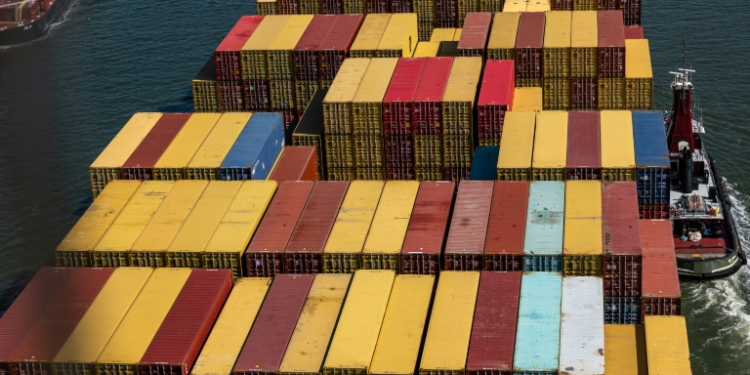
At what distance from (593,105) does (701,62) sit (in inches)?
1440

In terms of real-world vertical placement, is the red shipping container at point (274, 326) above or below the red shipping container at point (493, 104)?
below

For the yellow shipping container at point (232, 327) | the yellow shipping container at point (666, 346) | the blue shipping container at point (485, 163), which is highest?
the blue shipping container at point (485, 163)

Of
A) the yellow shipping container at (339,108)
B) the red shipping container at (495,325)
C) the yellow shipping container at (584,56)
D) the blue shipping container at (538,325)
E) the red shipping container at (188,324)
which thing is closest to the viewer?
the blue shipping container at (538,325)

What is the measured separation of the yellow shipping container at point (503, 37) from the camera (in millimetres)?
92188

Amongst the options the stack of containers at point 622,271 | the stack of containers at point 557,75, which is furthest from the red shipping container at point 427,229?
the stack of containers at point 557,75

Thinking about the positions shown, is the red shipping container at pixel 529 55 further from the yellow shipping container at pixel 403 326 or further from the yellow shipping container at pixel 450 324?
the yellow shipping container at pixel 403 326

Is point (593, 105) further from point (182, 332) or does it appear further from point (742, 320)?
point (182, 332)

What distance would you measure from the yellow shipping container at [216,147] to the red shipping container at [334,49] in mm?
10938

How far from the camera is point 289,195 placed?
74000 mm

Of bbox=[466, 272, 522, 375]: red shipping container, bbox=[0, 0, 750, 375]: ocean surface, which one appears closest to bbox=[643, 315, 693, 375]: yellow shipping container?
bbox=[466, 272, 522, 375]: red shipping container

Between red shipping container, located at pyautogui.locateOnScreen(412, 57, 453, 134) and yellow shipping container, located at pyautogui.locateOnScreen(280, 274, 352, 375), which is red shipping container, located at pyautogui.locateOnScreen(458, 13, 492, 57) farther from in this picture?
yellow shipping container, located at pyautogui.locateOnScreen(280, 274, 352, 375)

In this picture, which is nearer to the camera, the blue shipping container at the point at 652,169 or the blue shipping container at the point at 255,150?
the blue shipping container at the point at 652,169

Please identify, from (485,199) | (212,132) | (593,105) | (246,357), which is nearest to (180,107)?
(212,132)

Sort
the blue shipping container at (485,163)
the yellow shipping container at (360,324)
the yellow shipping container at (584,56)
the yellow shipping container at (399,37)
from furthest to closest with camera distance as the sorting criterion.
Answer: the yellow shipping container at (399,37) < the yellow shipping container at (584,56) < the blue shipping container at (485,163) < the yellow shipping container at (360,324)
